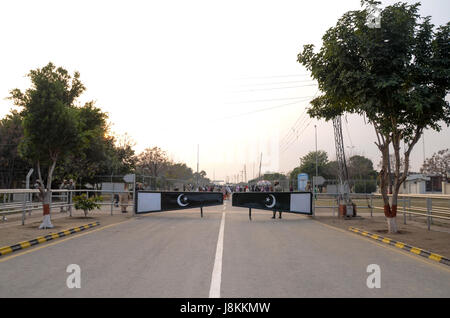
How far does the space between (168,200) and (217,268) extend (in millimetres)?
13627

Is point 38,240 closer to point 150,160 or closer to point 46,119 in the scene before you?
point 46,119

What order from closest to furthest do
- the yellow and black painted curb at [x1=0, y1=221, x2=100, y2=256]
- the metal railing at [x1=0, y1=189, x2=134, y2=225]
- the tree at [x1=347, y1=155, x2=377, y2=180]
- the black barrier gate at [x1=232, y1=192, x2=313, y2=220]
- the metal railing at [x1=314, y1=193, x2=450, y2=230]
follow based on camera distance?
the yellow and black painted curb at [x1=0, y1=221, x2=100, y2=256] < the metal railing at [x1=314, y1=193, x2=450, y2=230] < the metal railing at [x1=0, y1=189, x2=134, y2=225] < the black barrier gate at [x1=232, y1=192, x2=313, y2=220] < the tree at [x1=347, y1=155, x2=377, y2=180]

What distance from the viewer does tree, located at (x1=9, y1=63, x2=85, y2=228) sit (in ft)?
43.4

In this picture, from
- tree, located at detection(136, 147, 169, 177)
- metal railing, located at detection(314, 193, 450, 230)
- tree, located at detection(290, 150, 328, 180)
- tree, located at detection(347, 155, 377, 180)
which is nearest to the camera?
metal railing, located at detection(314, 193, 450, 230)

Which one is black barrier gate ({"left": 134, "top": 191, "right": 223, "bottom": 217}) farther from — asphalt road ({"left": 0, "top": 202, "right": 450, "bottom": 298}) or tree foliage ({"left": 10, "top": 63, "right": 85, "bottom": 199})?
asphalt road ({"left": 0, "top": 202, "right": 450, "bottom": 298})

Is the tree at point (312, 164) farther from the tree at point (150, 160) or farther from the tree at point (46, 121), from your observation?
the tree at point (46, 121)

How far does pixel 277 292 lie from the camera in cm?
550

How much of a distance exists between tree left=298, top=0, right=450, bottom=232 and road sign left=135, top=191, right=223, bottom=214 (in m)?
10.9

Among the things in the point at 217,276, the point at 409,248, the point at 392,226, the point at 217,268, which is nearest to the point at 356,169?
the point at 392,226

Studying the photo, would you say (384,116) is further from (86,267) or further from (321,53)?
(86,267)

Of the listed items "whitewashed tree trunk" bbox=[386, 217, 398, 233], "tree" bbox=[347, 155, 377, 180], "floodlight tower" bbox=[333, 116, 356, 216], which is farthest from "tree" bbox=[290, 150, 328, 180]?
"whitewashed tree trunk" bbox=[386, 217, 398, 233]

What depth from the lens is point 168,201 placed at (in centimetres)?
2034
